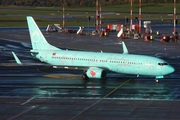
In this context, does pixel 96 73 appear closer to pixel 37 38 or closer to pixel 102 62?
pixel 102 62

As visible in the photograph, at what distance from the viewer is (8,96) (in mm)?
59594

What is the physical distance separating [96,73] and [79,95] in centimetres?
897

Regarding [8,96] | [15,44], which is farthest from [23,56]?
[8,96]

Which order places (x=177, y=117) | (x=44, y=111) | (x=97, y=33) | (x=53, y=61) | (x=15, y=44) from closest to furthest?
(x=177, y=117)
(x=44, y=111)
(x=53, y=61)
(x=15, y=44)
(x=97, y=33)

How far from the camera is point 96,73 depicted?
68188 millimetres

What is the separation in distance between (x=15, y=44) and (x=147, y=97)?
6282 cm

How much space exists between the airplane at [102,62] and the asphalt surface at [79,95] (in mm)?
1370

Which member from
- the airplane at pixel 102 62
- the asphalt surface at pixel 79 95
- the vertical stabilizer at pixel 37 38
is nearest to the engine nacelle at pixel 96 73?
the airplane at pixel 102 62

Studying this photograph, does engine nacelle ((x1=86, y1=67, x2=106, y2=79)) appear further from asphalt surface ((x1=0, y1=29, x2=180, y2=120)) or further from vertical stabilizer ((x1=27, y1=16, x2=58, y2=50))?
vertical stabilizer ((x1=27, y1=16, x2=58, y2=50))

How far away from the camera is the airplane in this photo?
217 feet

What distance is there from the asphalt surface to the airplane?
1370 mm

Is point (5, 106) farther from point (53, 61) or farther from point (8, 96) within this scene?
point (53, 61)

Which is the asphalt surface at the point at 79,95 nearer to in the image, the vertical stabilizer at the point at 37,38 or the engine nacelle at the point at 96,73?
the engine nacelle at the point at 96,73

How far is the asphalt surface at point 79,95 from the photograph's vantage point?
166 ft
